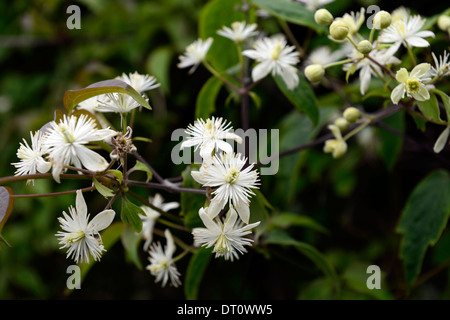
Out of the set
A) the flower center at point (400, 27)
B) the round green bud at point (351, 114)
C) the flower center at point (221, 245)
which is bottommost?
the flower center at point (221, 245)

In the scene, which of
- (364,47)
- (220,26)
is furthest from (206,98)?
(364,47)

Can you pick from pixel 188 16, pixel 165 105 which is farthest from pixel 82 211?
pixel 188 16

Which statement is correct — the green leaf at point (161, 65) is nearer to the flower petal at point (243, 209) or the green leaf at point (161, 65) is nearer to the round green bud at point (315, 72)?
the round green bud at point (315, 72)

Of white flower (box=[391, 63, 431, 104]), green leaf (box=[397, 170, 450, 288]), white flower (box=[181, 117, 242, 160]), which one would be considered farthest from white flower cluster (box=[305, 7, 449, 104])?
green leaf (box=[397, 170, 450, 288])

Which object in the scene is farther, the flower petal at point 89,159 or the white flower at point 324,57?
the white flower at point 324,57

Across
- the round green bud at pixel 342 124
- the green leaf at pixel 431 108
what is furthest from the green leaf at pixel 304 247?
the green leaf at pixel 431 108

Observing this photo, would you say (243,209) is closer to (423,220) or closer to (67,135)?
(67,135)

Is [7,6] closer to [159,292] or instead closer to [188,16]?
[188,16]
